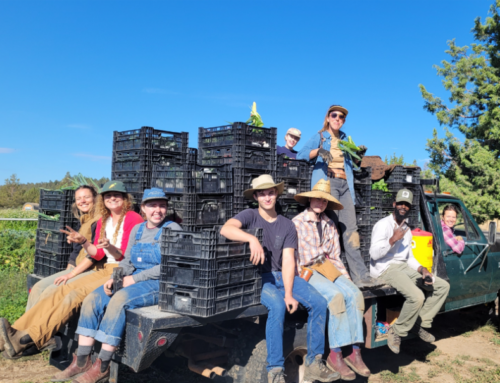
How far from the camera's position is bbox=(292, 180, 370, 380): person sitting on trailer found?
4.23m

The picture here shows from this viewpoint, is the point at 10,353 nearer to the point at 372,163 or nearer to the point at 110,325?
the point at 110,325

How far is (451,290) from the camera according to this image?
6.00 metres

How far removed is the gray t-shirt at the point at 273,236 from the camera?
4238 mm

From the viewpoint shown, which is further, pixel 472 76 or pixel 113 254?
pixel 472 76

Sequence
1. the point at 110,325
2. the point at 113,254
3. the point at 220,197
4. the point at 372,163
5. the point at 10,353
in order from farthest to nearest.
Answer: the point at 372,163 < the point at 220,197 < the point at 113,254 < the point at 10,353 < the point at 110,325

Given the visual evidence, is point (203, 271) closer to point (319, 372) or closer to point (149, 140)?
point (319, 372)

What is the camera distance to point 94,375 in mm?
3479

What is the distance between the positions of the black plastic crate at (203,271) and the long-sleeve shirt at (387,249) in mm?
2365

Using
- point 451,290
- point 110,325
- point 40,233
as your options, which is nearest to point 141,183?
point 40,233

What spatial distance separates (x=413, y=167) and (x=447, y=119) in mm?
13053

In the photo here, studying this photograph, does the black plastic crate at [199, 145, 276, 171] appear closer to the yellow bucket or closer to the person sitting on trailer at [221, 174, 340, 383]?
the person sitting on trailer at [221, 174, 340, 383]

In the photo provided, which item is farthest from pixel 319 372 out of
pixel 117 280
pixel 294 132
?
pixel 294 132

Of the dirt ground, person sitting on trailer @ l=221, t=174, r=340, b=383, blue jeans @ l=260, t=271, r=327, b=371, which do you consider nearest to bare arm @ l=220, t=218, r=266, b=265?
person sitting on trailer @ l=221, t=174, r=340, b=383

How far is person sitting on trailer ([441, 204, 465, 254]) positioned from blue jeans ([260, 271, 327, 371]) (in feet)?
9.70
